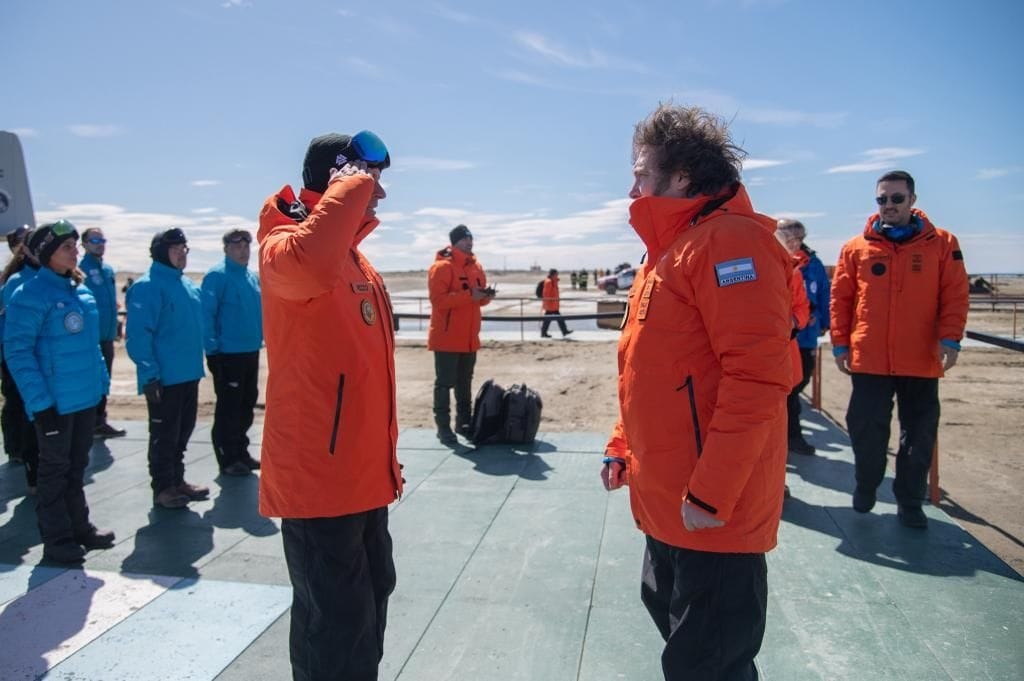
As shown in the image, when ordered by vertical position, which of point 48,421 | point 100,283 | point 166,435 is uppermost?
point 100,283

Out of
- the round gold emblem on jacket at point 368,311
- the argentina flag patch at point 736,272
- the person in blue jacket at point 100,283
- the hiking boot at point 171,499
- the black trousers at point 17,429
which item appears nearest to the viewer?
the argentina flag patch at point 736,272

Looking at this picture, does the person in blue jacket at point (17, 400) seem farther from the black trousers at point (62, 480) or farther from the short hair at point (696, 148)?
the short hair at point (696, 148)

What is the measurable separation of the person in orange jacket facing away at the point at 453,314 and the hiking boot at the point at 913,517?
3.73 m

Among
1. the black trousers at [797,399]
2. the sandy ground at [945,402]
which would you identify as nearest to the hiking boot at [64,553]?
the sandy ground at [945,402]

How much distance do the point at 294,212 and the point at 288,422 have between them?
693mm

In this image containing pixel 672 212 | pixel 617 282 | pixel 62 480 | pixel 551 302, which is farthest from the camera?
pixel 617 282

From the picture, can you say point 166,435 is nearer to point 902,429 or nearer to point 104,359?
point 104,359

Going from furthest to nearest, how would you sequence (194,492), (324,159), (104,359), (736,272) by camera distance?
(104,359) → (194,492) → (324,159) → (736,272)

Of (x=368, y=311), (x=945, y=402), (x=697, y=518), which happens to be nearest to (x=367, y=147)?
(x=368, y=311)

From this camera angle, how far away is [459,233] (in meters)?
6.86

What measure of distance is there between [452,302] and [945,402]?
21.8ft

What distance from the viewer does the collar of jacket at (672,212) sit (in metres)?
2.05

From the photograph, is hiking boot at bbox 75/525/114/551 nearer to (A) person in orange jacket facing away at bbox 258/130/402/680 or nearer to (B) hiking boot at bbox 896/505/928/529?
(A) person in orange jacket facing away at bbox 258/130/402/680

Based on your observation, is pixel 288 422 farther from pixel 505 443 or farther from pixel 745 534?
pixel 505 443
